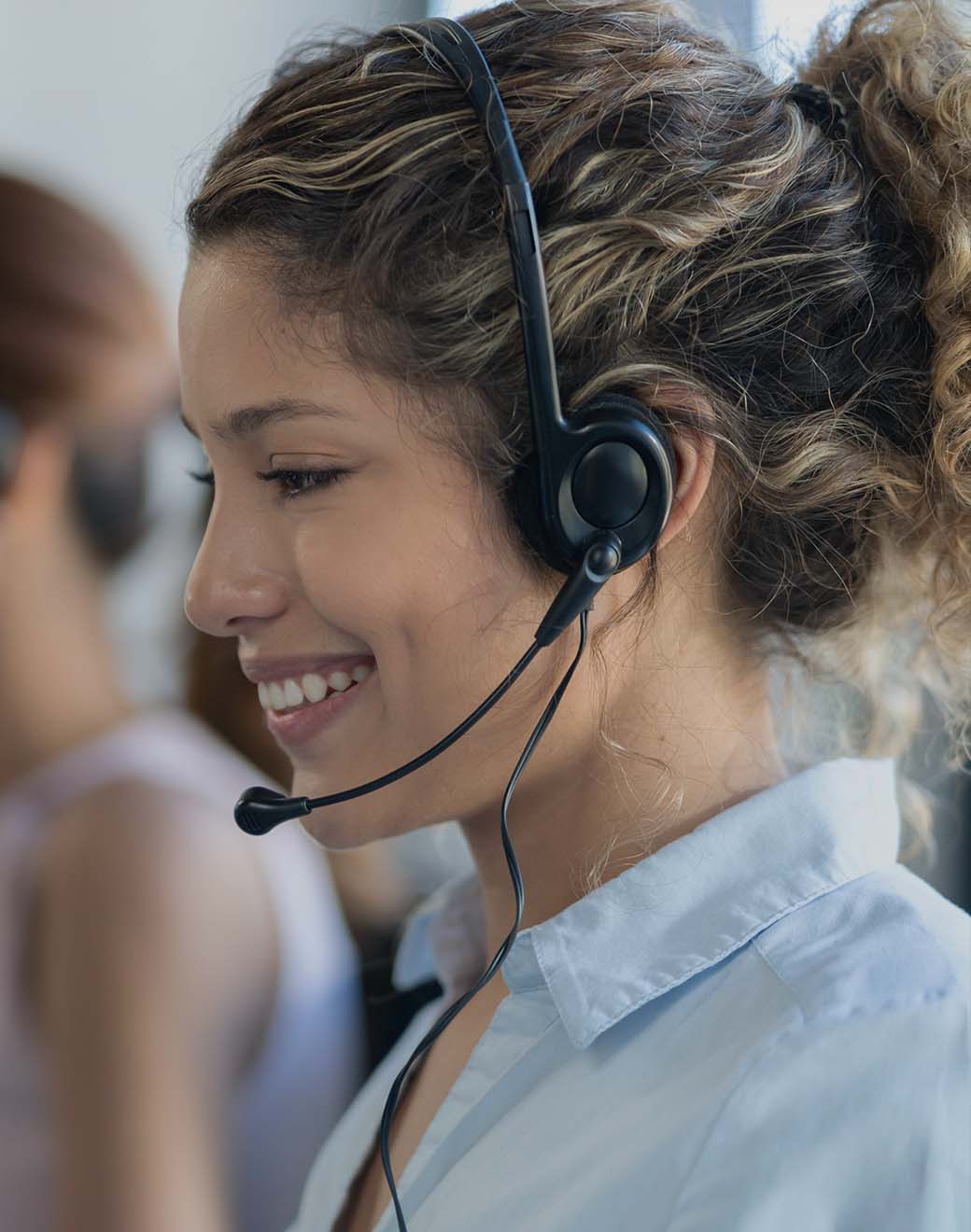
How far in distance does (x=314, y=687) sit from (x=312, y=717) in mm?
23

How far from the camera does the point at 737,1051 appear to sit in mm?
653

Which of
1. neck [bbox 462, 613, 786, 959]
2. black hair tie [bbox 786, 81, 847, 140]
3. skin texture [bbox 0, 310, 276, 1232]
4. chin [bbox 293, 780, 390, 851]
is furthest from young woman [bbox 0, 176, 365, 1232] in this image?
black hair tie [bbox 786, 81, 847, 140]

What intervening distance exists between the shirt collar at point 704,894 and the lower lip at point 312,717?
0.19 metres

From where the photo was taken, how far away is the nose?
80cm

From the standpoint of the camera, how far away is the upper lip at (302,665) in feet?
2.68

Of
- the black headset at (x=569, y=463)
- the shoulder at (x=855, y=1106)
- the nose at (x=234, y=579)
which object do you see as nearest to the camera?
the shoulder at (x=855, y=1106)

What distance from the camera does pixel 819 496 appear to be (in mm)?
808

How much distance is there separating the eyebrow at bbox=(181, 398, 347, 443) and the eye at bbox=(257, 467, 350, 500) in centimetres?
3

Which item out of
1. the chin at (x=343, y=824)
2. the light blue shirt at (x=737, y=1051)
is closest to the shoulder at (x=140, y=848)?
the chin at (x=343, y=824)

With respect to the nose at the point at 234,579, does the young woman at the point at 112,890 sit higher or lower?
lower

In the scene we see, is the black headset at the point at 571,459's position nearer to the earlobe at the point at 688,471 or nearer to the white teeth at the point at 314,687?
the earlobe at the point at 688,471

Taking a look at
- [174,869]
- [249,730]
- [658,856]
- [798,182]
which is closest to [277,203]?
[798,182]

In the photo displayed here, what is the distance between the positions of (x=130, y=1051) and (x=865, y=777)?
63cm

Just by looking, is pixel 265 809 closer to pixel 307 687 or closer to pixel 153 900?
pixel 307 687
